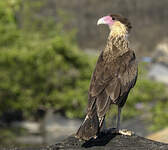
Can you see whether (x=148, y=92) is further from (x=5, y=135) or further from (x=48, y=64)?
(x=5, y=135)

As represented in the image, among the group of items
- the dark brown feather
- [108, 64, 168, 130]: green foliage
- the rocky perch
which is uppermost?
[108, 64, 168, 130]: green foliage

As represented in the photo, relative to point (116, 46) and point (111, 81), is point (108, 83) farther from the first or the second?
point (116, 46)

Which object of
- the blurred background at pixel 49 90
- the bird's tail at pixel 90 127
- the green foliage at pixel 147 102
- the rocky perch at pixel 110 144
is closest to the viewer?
the bird's tail at pixel 90 127

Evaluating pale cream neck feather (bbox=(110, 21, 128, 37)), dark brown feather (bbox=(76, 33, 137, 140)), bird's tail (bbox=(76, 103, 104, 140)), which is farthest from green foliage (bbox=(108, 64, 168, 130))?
bird's tail (bbox=(76, 103, 104, 140))

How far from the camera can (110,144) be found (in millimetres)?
7453

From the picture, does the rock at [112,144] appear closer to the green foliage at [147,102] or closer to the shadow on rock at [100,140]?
the shadow on rock at [100,140]

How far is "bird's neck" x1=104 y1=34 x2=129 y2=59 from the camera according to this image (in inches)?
318

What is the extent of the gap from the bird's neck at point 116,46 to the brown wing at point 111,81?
11cm

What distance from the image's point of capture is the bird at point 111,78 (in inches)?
280

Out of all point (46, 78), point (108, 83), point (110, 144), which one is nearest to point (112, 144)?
point (110, 144)

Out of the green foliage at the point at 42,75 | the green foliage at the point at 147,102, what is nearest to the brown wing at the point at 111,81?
the green foliage at the point at 147,102

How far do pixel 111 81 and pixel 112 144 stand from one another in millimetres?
895

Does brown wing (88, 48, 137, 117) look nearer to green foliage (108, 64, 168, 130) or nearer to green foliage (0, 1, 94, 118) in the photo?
green foliage (108, 64, 168, 130)

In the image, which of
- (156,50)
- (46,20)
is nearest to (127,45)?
(46,20)
